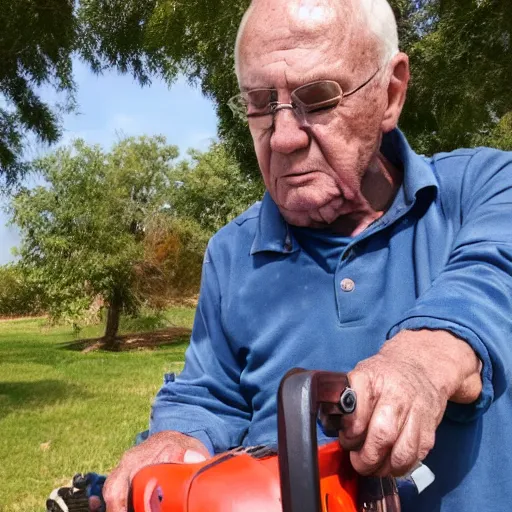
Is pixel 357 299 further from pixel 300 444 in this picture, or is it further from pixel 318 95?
pixel 300 444

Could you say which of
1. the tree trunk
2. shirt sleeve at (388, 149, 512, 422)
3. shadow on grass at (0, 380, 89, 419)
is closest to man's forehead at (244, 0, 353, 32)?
shirt sleeve at (388, 149, 512, 422)

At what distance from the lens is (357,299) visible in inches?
57.0

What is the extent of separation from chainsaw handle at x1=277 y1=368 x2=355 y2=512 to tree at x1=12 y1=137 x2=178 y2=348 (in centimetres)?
2234

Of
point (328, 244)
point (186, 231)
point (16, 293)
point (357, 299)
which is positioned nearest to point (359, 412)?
point (357, 299)

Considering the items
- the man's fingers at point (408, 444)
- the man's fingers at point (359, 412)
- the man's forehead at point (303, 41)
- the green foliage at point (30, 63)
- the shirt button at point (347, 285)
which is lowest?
the man's fingers at point (408, 444)

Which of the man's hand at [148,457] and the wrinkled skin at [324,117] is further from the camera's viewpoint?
the wrinkled skin at [324,117]

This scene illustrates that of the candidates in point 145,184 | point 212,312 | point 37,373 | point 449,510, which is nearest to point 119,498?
point 212,312

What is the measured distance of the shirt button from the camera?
1463 mm

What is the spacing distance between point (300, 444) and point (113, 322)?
26.2m

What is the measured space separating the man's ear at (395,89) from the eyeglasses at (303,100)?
0.07m

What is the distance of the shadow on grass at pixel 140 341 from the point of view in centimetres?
2665

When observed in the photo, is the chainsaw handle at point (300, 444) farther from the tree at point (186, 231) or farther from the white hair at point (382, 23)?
the tree at point (186, 231)

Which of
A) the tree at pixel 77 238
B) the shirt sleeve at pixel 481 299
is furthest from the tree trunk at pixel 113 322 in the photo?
the shirt sleeve at pixel 481 299

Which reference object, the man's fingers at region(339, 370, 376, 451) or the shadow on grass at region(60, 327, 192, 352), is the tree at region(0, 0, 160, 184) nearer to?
the man's fingers at region(339, 370, 376, 451)
